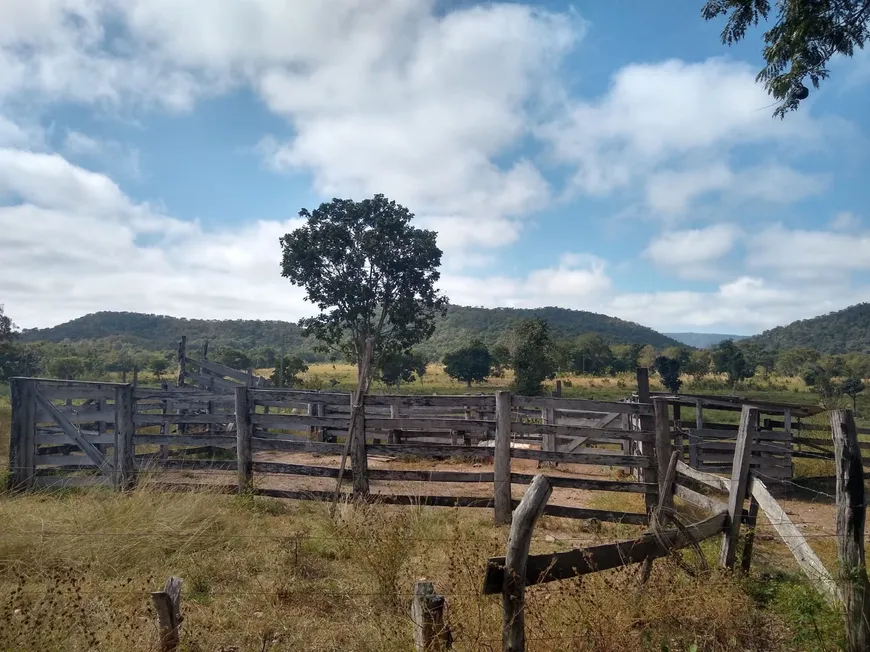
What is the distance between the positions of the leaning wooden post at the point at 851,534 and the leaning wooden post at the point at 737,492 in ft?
3.03

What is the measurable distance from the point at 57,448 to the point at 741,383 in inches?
2171

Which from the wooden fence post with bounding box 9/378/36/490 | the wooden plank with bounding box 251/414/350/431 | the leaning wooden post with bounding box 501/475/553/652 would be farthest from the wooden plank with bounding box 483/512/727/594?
the wooden fence post with bounding box 9/378/36/490

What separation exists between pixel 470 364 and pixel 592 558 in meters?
49.4

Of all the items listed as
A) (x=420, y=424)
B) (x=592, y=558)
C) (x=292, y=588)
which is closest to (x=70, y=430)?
(x=420, y=424)

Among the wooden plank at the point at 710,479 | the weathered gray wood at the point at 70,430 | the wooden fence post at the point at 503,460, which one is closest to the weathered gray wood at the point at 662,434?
the wooden plank at the point at 710,479

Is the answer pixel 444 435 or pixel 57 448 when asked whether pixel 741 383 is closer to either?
pixel 444 435

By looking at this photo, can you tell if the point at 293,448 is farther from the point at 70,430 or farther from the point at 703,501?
the point at 703,501

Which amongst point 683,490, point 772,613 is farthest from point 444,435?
point 772,613

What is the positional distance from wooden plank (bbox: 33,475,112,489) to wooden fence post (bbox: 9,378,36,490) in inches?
7.9

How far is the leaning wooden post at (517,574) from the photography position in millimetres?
3125

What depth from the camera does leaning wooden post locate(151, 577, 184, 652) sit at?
3365 millimetres

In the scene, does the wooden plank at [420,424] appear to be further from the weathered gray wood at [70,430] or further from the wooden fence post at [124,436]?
the weathered gray wood at [70,430]

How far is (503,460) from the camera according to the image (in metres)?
7.45

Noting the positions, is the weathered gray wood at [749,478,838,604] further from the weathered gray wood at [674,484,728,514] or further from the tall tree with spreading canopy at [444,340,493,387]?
the tall tree with spreading canopy at [444,340,493,387]
